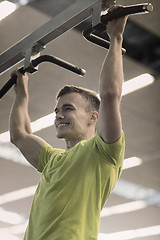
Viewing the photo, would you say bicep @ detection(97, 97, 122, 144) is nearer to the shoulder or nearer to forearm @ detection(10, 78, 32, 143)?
the shoulder

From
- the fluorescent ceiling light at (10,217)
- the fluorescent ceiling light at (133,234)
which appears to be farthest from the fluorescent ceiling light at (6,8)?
the fluorescent ceiling light at (133,234)

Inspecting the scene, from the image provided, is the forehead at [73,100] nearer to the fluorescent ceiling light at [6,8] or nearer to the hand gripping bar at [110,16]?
the hand gripping bar at [110,16]

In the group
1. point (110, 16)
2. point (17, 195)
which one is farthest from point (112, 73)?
point (17, 195)

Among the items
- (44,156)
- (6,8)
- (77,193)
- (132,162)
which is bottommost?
(77,193)

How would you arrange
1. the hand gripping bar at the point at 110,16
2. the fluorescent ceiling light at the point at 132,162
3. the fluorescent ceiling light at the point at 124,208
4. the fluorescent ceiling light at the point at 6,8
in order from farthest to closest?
the fluorescent ceiling light at the point at 124,208, the fluorescent ceiling light at the point at 132,162, the fluorescent ceiling light at the point at 6,8, the hand gripping bar at the point at 110,16

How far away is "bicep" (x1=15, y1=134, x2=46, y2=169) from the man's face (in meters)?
0.16

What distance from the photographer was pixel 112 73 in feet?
4.79

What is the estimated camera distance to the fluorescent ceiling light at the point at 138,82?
4234mm

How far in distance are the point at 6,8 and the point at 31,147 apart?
186cm

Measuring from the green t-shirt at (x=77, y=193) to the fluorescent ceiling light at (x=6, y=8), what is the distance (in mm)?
2028

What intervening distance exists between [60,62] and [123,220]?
6.56m

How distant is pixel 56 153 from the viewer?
1799 mm

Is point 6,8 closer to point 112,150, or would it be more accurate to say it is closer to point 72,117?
point 72,117

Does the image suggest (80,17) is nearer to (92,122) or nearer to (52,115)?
(92,122)
